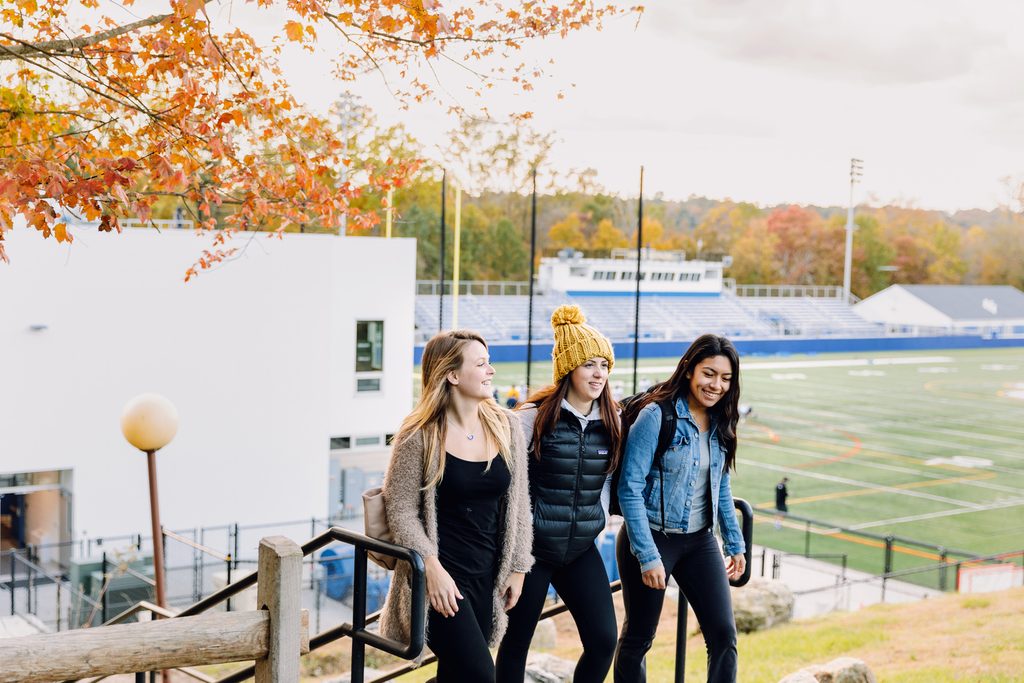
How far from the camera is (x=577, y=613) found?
385 centimetres

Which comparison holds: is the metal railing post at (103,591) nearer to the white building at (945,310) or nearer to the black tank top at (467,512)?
the black tank top at (467,512)

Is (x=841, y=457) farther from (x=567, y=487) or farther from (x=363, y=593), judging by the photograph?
(x=363, y=593)

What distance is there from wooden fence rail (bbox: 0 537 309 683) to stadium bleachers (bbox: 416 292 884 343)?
5349 centimetres

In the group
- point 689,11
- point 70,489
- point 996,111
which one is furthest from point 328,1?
point 996,111

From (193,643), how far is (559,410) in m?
1.54

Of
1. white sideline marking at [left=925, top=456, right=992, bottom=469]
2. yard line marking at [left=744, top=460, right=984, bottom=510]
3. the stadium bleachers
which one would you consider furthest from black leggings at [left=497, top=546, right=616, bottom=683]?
the stadium bleachers

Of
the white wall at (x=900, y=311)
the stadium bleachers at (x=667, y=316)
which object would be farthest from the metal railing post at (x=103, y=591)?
the white wall at (x=900, y=311)

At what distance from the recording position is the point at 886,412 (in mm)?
44625

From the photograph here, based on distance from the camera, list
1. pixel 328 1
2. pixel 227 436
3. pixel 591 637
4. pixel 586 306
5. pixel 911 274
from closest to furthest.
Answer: pixel 591 637
pixel 328 1
pixel 227 436
pixel 586 306
pixel 911 274

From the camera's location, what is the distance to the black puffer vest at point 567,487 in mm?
3805

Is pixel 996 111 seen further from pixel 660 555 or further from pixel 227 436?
pixel 660 555

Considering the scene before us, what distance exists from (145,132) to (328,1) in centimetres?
180

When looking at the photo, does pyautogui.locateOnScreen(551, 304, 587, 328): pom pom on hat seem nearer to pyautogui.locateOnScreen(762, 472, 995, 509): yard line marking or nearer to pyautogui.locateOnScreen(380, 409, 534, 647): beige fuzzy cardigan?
pyautogui.locateOnScreen(380, 409, 534, 647): beige fuzzy cardigan

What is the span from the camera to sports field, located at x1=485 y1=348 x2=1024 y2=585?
23422 millimetres
